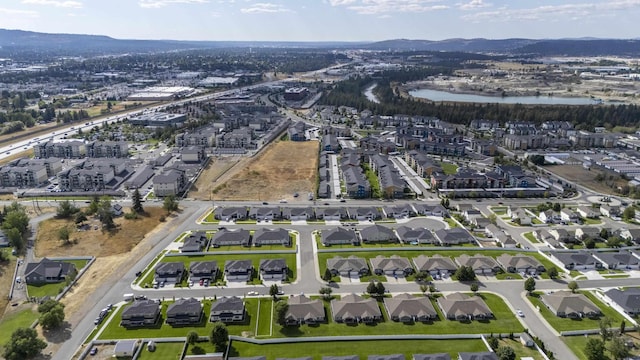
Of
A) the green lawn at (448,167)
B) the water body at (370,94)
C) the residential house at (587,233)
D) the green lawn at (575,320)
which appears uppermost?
the water body at (370,94)

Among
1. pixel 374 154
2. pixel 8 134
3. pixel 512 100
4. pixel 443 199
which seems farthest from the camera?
pixel 512 100

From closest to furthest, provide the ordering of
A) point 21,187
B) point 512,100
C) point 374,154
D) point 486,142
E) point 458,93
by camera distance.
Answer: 1. point 21,187
2. point 374,154
3. point 486,142
4. point 512,100
5. point 458,93

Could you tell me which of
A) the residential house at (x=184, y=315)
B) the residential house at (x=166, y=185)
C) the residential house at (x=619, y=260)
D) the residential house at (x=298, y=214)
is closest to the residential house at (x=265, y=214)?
the residential house at (x=298, y=214)

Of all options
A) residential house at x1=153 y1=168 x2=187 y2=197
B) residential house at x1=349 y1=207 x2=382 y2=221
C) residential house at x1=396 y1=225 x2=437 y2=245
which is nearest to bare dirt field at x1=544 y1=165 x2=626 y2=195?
residential house at x1=396 y1=225 x2=437 y2=245

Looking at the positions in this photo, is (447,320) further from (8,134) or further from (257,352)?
(8,134)

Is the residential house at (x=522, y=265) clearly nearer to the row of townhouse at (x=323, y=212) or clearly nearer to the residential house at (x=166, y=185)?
the row of townhouse at (x=323, y=212)

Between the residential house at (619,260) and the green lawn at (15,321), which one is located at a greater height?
the residential house at (619,260)

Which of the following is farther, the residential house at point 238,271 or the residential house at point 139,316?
the residential house at point 238,271

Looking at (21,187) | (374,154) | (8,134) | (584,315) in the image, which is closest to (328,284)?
(584,315)
